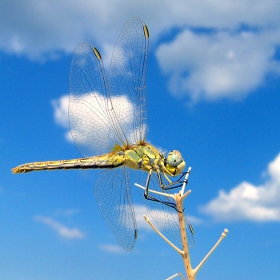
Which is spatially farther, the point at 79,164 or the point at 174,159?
the point at 79,164

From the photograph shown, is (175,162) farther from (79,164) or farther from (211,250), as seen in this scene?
(211,250)

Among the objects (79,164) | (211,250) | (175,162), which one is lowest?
(211,250)

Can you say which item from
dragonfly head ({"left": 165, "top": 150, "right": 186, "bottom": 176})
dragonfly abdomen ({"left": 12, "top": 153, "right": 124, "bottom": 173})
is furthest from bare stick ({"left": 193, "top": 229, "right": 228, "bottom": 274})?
dragonfly abdomen ({"left": 12, "top": 153, "right": 124, "bottom": 173})

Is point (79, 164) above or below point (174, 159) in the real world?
above

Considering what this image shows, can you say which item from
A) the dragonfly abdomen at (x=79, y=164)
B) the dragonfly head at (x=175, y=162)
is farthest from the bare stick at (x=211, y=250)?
the dragonfly abdomen at (x=79, y=164)

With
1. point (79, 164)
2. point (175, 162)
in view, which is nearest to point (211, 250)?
point (175, 162)

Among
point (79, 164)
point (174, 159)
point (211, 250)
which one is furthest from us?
point (79, 164)

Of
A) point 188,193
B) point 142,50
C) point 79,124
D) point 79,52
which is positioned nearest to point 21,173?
point 79,124

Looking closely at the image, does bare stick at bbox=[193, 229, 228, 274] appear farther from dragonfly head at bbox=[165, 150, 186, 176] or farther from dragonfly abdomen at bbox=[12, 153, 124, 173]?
dragonfly abdomen at bbox=[12, 153, 124, 173]
